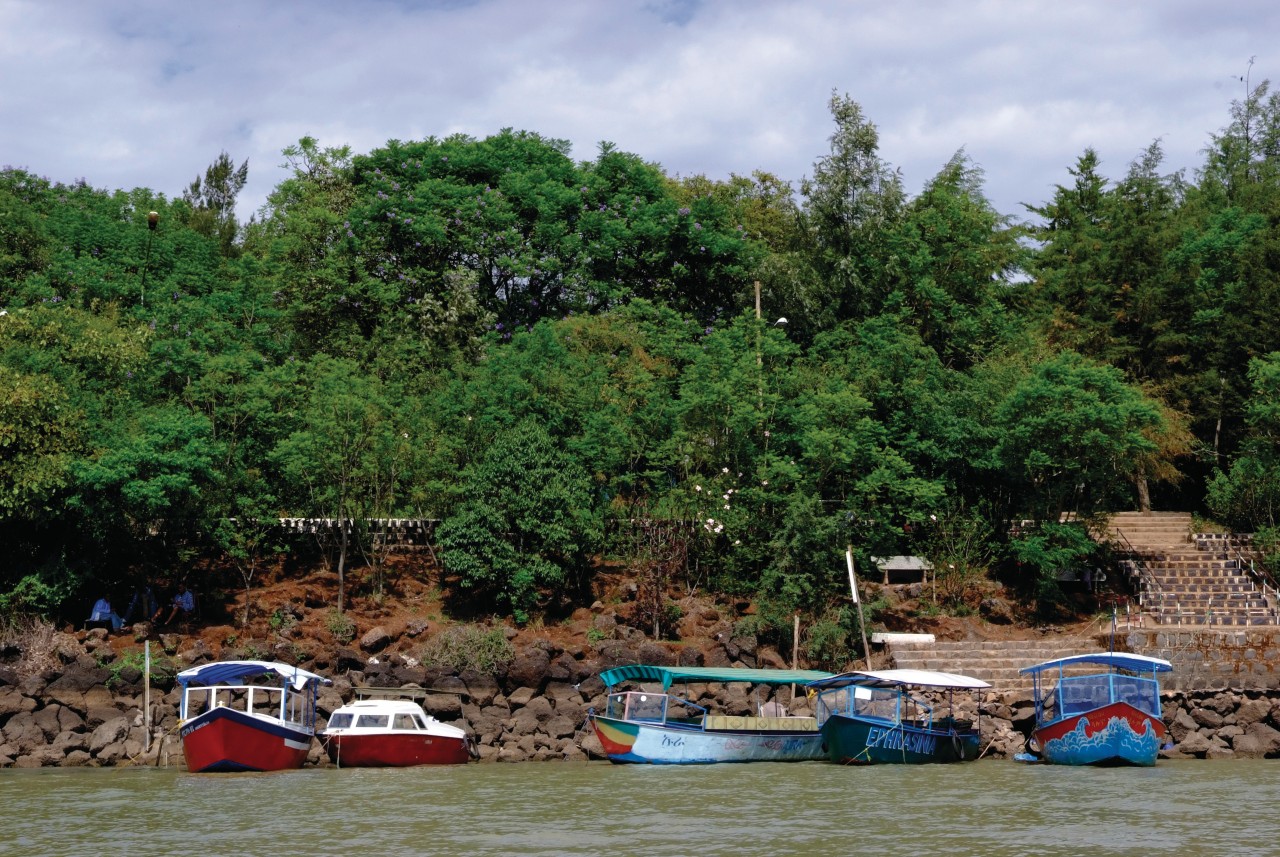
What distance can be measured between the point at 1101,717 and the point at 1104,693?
153 cm

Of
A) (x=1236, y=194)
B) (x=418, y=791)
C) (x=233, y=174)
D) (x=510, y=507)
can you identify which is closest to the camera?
(x=418, y=791)

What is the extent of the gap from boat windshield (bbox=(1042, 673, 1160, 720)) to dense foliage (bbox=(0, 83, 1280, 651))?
25.1 feet

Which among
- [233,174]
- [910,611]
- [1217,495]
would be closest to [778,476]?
[910,611]

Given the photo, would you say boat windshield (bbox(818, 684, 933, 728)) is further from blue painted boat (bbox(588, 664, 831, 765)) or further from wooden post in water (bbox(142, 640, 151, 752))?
wooden post in water (bbox(142, 640, 151, 752))

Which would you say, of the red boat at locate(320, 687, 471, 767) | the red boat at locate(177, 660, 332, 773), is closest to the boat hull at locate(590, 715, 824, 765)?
the red boat at locate(320, 687, 471, 767)

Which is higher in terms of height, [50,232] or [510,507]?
[50,232]

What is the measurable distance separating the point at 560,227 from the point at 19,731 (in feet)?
93.9

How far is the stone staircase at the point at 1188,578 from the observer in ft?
135

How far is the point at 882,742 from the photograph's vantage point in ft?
105

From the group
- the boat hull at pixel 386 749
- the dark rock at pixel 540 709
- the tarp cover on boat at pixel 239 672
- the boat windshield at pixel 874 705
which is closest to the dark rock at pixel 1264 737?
the boat windshield at pixel 874 705

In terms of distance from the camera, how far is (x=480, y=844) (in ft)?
67.1

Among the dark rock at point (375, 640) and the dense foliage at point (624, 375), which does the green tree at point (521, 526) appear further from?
the dark rock at point (375, 640)

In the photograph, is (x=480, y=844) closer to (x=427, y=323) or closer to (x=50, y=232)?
(x=427, y=323)

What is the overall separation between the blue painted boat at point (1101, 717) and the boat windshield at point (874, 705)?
107 inches
